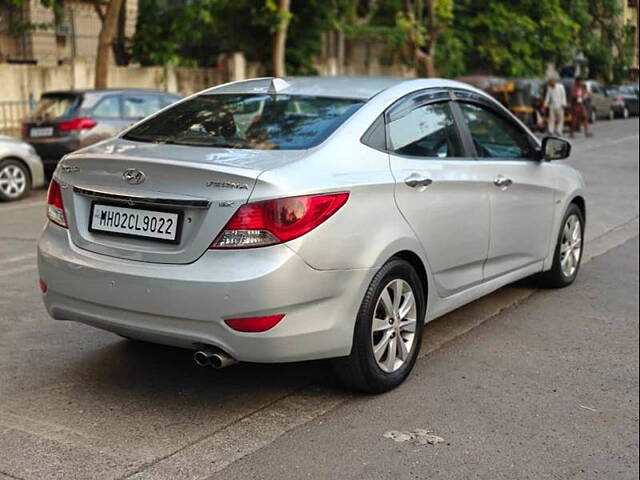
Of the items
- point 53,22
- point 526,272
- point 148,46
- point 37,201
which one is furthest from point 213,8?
point 526,272

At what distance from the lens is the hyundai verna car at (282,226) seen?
12.9 ft

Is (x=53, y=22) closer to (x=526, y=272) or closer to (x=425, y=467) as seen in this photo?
(x=526, y=272)

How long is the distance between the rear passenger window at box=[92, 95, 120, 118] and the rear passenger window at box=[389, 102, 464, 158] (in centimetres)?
1027

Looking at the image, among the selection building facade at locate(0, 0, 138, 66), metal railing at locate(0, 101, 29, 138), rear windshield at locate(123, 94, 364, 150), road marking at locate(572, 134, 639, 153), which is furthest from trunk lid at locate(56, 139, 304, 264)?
building facade at locate(0, 0, 138, 66)

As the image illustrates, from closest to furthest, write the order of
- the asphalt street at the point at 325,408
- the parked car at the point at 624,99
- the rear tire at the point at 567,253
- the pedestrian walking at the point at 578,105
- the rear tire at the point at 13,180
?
1. the asphalt street at the point at 325,408
2. the rear tire at the point at 567,253
3. the rear tire at the point at 13,180
4. the pedestrian walking at the point at 578,105
5. the parked car at the point at 624,99

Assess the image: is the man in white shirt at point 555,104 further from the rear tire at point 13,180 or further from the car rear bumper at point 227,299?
the car rear bumper at point 227,299

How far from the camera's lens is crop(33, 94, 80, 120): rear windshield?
47.5ft

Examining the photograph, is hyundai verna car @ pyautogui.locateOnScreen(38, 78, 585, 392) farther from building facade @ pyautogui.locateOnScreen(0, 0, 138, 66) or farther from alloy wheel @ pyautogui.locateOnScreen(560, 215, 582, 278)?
building facade @ pyautogui.locateOnScreen(0, 0, 138, 66)

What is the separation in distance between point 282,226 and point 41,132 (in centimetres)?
1156

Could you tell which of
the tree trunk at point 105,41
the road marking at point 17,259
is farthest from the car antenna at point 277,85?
the tree trunk at point 105,41

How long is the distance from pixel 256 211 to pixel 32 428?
139 centimetres

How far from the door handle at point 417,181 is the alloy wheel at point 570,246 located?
231 cm

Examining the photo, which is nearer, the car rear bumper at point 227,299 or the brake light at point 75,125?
the car rear bumper at point 227,299

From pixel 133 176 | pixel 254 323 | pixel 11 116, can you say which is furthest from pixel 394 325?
pixel 11 116
